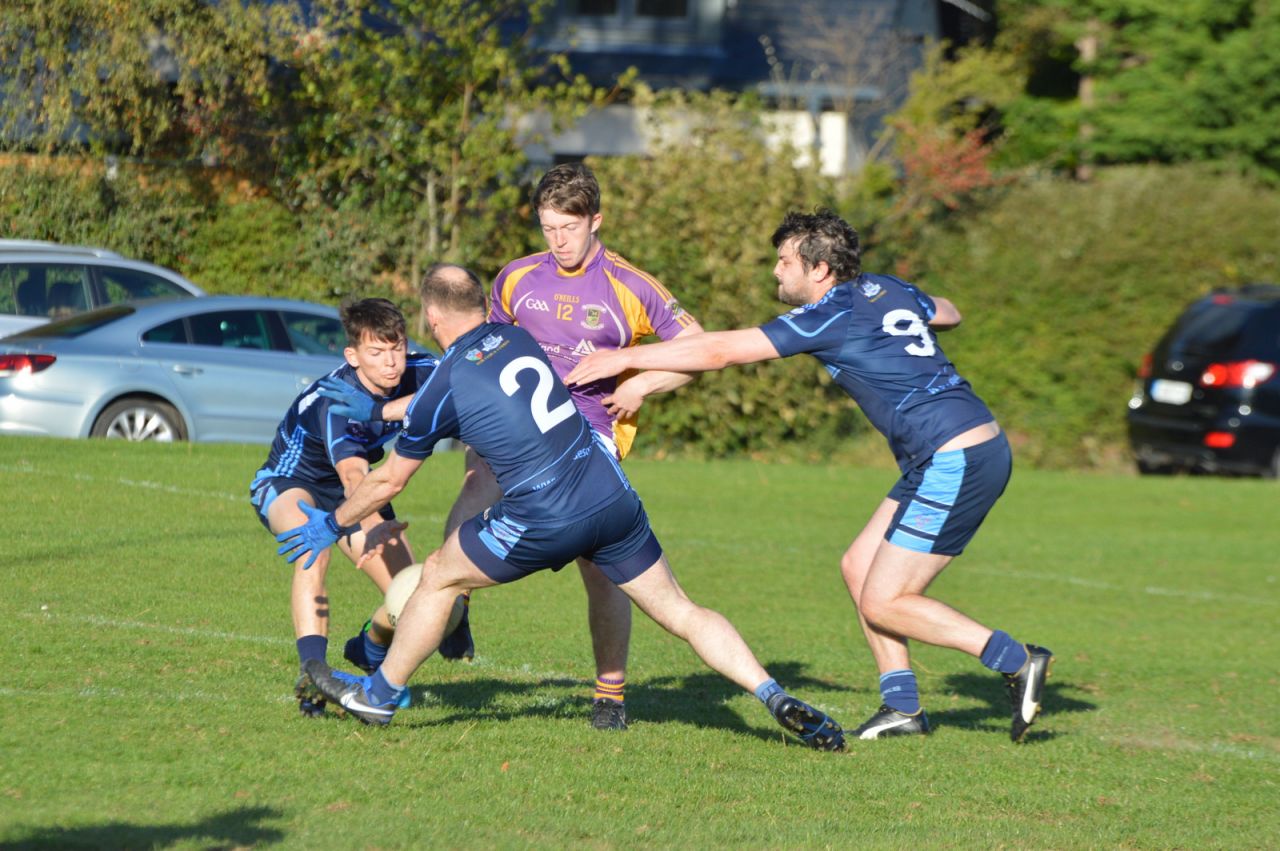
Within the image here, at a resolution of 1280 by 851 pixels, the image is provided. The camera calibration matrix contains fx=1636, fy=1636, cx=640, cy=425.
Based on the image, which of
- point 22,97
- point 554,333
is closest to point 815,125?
point 22,97

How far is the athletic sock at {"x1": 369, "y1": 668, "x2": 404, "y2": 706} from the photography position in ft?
20.3

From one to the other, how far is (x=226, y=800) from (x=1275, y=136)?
1078 inches

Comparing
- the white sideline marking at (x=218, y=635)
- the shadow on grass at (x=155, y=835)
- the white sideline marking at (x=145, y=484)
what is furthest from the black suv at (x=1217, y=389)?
the shadow on grass at (x=155, y=835)

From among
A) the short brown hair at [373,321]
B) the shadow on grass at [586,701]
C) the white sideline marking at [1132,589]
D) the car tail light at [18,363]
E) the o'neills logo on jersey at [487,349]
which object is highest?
the short brown hair at [373,321]

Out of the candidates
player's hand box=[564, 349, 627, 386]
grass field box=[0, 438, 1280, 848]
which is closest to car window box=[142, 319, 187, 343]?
grass field box=[0, 438, 1280, 848]

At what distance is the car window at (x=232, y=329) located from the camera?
14.1m

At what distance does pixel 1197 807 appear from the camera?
20.3 feet

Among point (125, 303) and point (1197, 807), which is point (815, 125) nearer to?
point (125, 303)

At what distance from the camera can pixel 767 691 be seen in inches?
243

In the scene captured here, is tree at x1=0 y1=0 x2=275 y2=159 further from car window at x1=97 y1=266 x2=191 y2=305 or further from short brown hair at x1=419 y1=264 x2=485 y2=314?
short brown hair at x1=419 y1=264 x2=485 y2=314

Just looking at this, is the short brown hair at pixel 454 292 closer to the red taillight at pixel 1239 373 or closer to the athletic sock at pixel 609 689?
the athletic sock at pixel 609 689

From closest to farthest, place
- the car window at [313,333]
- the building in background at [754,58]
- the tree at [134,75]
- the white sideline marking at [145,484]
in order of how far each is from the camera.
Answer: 1. the white sideline marking at [145,484]
2. the car window at [313,333]
3. the tree at [134,75]
4. the building in background at [754,58]

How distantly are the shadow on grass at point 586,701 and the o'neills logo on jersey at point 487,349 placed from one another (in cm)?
159

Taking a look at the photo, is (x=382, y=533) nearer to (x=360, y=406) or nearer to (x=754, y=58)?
(x=360, y=406)
